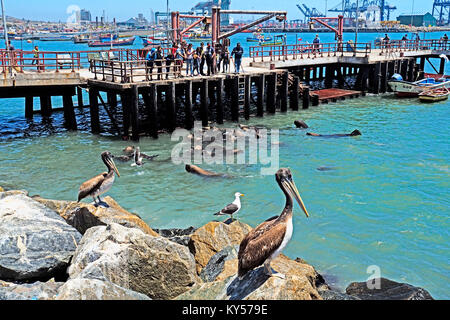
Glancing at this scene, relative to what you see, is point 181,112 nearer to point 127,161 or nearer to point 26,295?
point 127,161

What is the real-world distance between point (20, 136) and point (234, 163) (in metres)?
12.9

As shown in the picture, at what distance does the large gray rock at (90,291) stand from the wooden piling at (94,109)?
65.8ft

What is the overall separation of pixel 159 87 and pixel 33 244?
18.5 meters

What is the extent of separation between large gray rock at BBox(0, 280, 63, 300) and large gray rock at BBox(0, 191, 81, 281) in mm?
715

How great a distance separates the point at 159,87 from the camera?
27406 mm

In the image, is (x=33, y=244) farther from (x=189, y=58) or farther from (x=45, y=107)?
(x=45, y=107)

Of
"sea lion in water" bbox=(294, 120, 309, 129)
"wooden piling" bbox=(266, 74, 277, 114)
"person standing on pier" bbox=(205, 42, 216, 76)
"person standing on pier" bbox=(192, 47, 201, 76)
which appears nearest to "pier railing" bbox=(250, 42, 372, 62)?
"wooden piling" bbox=(266, 74, 277, 114)

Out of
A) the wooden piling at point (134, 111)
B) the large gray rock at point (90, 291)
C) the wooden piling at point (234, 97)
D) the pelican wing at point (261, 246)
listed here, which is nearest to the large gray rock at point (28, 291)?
the large gray rock at point (90, 291)

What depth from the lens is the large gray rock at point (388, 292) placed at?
9211 mm

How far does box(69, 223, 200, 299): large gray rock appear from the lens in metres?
8.58

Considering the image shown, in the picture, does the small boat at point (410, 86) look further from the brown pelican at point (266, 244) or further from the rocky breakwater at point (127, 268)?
the brown pelican at point (266, 244)

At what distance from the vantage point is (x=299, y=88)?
117ft

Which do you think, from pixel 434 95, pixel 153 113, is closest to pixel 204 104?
pixel 153 113

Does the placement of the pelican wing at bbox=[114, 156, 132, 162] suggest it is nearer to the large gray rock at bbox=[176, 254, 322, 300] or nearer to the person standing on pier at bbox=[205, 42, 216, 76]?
the person standing on pier at bbox=[205, 42, 216, 76]
